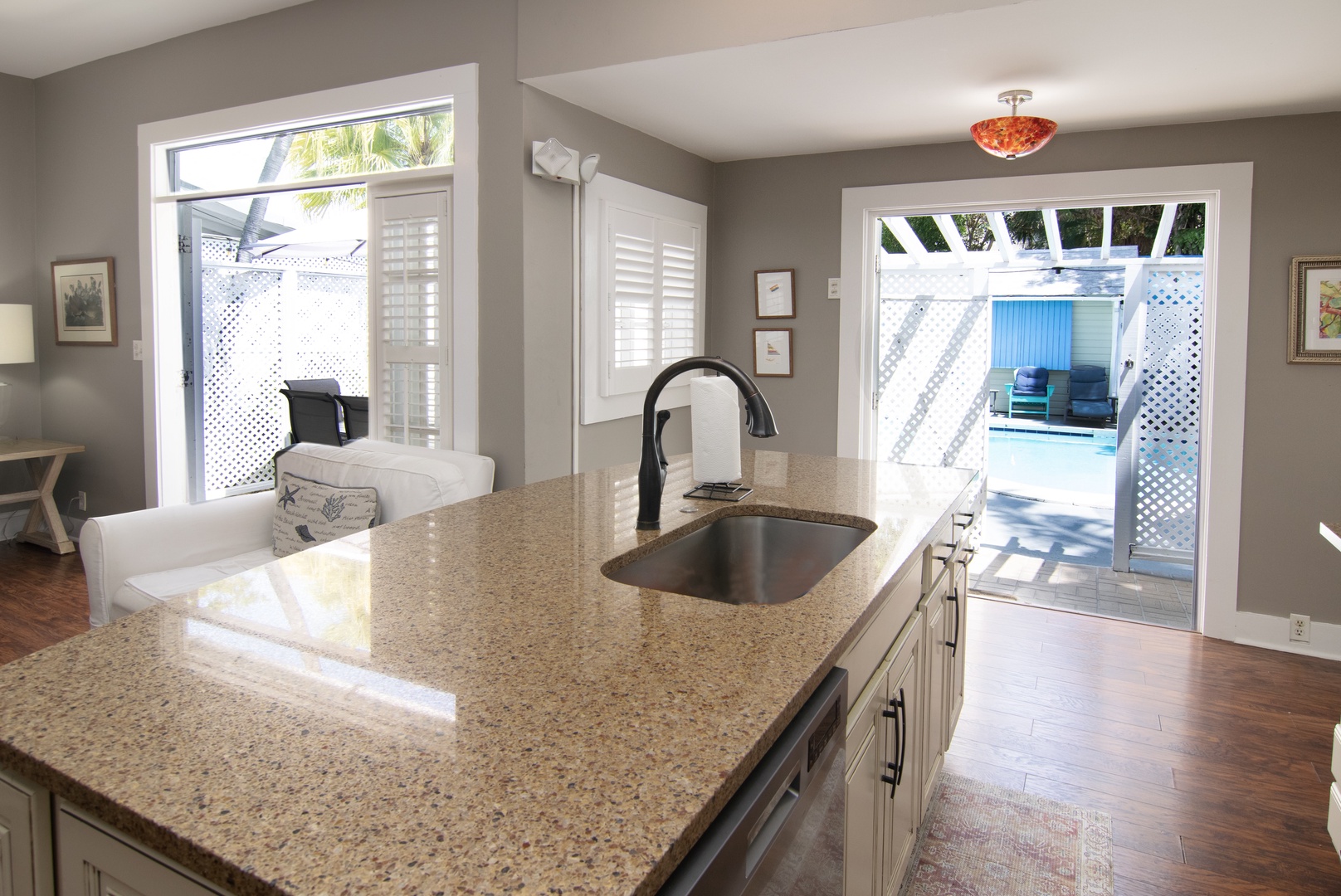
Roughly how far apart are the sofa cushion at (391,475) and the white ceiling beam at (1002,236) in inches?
158

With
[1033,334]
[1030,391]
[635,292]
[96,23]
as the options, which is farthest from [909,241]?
[1033,334]

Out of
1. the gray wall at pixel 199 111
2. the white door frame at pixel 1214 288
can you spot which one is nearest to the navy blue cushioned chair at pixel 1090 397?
the white door frame at pixel 1214 288

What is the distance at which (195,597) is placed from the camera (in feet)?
4.12

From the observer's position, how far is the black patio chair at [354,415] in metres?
4.73

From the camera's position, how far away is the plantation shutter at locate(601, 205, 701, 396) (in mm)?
3672

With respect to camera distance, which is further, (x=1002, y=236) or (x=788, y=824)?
(x=1002, y=236)

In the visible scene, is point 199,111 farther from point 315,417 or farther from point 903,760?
point 903,760

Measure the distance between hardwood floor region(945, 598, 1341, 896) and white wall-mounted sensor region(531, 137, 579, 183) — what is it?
2455 mm

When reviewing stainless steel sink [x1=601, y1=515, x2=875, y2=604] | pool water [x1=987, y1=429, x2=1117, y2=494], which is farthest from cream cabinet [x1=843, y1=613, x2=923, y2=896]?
pool water [x1=987, y1=429, x2=1117, y2=494]

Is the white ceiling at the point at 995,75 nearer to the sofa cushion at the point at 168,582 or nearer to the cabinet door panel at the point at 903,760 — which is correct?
the cabinet door panel at the point at 903,760

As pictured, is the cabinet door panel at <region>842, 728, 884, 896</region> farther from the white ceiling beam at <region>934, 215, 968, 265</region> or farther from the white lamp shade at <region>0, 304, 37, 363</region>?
the white lamp shade at <region>0, 304, 37, 363</region>

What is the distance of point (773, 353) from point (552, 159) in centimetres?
177

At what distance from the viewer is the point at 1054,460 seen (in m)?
9.35

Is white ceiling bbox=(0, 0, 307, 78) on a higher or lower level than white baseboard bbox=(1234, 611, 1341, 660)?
higher
